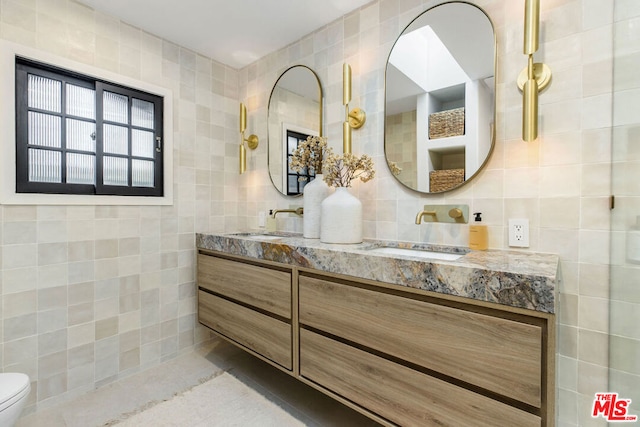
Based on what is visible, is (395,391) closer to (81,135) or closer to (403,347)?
(403,347)

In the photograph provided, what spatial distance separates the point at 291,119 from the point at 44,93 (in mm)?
1443

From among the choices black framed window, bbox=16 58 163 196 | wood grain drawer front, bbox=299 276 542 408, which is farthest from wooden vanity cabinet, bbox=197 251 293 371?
black framed window, bbox=16 58 163 196

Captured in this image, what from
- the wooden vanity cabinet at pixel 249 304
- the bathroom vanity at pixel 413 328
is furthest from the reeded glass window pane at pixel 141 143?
the bathroom vanity at pixel 413 328

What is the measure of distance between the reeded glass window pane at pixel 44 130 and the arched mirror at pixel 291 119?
4.25ft

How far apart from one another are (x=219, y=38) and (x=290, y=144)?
0.89m

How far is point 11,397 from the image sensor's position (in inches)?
48.0

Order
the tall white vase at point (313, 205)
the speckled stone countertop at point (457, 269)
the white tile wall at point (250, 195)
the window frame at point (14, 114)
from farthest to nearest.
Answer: the tall white vase at point (313, 205)
the window frame at point (14, 114)
the white tile wall at point (250, 195)
the speckled stone countertop at point (457, 269)

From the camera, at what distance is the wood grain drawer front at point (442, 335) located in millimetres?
896

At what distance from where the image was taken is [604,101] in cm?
117

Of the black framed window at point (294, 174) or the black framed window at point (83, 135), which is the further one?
the black framed window at point (294, 174)

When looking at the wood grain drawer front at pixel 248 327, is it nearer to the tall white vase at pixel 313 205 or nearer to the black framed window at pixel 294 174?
the tall white vase at pixel 313 205

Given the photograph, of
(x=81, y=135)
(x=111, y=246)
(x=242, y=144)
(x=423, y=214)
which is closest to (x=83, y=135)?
(x=81, y=135)

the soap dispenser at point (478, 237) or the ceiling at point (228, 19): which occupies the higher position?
the ceiling at point (228, 19)

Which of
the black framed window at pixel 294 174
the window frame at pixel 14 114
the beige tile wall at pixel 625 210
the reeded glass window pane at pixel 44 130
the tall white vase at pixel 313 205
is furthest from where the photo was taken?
the black framed window at pixel 294 174
